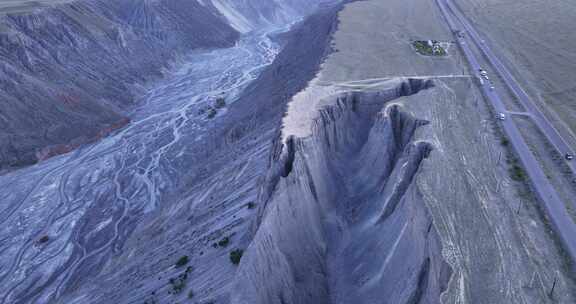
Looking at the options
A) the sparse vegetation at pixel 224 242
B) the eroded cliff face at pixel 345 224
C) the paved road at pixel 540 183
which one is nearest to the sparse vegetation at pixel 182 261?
the sparse vegetation at pixel 224 242

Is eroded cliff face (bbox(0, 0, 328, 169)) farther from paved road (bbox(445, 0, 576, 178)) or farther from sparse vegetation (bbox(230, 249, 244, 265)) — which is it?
paved road (bbox(445, 0, 576, 178))

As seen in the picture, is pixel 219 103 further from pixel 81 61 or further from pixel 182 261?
pixel 182 261

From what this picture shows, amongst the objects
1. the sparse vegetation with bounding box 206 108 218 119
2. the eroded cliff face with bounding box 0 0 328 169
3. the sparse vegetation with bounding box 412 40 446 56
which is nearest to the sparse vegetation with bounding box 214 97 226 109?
the sparse vegetation with bounding box 206 108 218 119

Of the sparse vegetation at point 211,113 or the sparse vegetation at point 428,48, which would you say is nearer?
the sparse vegetation at point 428,48

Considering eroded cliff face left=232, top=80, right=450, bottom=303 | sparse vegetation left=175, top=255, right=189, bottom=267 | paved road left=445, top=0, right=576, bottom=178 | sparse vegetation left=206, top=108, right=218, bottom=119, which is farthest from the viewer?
sparse vegetation left=206, top=108, right=218, bottom=119

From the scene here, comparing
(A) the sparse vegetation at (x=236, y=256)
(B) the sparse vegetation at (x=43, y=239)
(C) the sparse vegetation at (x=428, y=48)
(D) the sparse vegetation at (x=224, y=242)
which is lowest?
(B) the sparse vegetation at (x=43, y=239)

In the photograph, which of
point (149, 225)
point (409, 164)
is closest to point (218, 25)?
point (149, 225)

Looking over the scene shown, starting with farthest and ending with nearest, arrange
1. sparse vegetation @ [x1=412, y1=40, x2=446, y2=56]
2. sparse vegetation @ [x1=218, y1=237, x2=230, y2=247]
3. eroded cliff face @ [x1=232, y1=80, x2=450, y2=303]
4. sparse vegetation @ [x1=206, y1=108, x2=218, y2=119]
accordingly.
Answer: sparse vegetation @ [x1=206, y1=108, x2=218, y2=119], sparse vegetation @ [x1=412, y1=40, x2=446, y2=56], sparse vegetation @ [x1=218, y1=237, x2=230, y2=247], eroded cliff face @ [x1=232, y1=80, x2=450, y2=303]

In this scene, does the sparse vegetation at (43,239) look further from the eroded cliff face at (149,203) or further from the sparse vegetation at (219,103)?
the sparse vegetation at (219,103)
